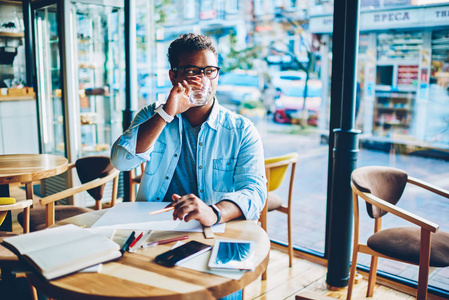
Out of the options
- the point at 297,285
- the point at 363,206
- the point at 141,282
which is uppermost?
the point at 141,282

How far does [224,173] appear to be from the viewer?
168 centimetres

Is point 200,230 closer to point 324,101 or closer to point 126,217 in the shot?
point 126,217

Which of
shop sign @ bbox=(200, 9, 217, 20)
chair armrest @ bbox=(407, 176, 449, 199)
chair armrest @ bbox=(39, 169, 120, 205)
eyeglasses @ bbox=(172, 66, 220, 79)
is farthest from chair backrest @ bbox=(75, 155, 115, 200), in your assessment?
shop sign @ bbox=(200, 9, 217, 20)

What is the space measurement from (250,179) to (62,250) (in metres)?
0.75

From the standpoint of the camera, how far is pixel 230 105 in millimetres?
10094

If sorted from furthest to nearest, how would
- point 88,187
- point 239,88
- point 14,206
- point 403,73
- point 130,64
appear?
point 239,88, point 403,73, point 130,64, point 88,187, point 14,206

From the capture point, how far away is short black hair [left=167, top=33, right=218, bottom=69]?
164 cm

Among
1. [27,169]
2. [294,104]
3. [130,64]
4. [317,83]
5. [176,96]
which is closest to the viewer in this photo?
[176,96]

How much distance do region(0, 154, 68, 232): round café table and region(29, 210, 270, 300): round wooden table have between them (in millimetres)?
1421

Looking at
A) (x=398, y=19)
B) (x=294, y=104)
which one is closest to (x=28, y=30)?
(x=398, y=19)

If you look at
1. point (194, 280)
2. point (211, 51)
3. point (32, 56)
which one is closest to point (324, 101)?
point (32, 56)

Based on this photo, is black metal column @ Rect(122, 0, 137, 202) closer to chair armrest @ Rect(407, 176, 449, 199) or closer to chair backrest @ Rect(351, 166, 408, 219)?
chair backrest @ Rect(351, 166, 408, 219)

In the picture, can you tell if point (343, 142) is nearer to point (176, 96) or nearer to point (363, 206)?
point (176, 96)

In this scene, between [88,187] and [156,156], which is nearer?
[156,156]
